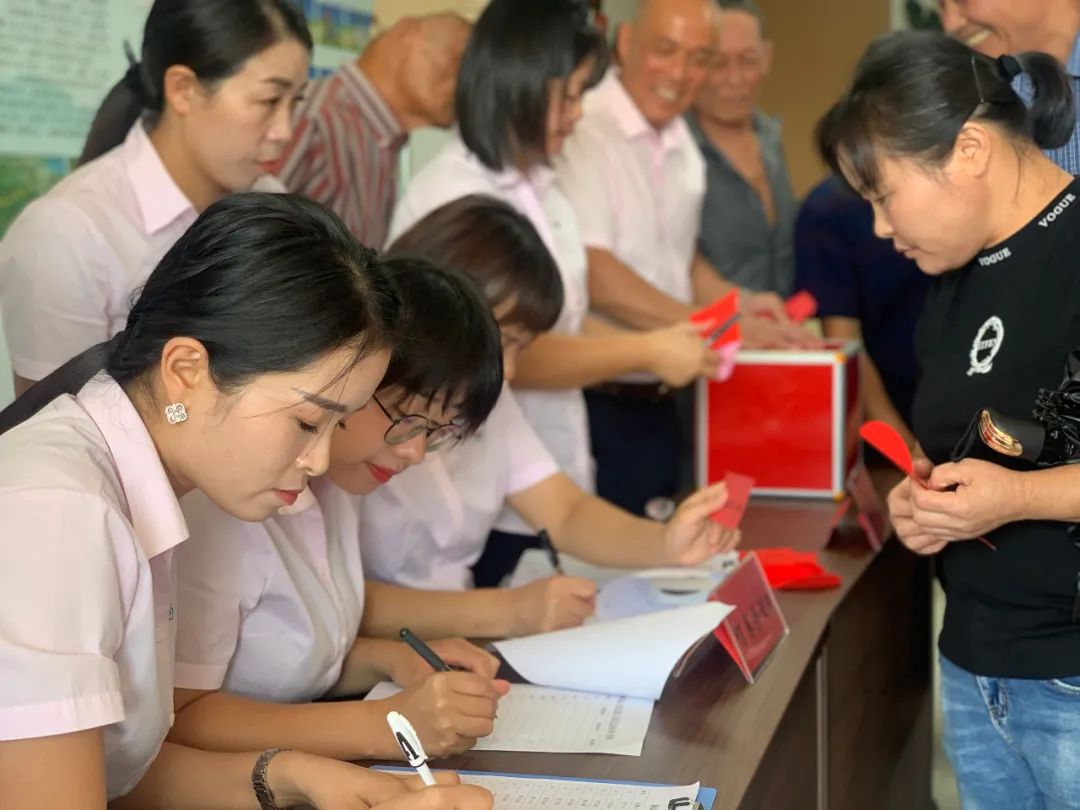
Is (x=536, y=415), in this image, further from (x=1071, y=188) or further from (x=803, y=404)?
(x=1071, y=188)

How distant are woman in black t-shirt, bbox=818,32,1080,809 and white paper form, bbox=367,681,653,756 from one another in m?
0.41

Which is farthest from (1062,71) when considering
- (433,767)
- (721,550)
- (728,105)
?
(728,105)

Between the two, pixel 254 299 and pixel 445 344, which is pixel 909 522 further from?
pixel 254 299

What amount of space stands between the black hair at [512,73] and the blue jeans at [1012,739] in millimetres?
1192

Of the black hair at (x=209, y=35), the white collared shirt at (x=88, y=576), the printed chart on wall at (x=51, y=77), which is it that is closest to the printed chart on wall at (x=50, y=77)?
the printed chart on wall at (x=51, y=77)

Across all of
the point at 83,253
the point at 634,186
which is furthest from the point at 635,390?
the point at 83,253

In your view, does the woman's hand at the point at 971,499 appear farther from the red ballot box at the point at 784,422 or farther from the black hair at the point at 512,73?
the black hair at the point at 512,73

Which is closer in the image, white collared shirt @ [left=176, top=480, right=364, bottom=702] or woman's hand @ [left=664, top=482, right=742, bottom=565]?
white collared shirt @ [left=176, top=480, right=364, bottom=702]

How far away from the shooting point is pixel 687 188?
2.98m

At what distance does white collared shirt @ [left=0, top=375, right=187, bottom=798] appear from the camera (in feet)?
2.97

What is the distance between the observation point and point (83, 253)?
5.36 ft

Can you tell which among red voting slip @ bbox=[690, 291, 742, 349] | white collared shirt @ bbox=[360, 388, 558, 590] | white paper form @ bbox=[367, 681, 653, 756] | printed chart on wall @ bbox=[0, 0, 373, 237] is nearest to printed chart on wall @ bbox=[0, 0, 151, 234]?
printed chart on wall @ bbox=[0, 0, 373, 237]

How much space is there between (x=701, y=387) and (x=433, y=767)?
1320mm

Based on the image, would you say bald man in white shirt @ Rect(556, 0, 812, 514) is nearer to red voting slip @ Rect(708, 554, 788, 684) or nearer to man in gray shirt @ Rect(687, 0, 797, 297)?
man in gray shirt @ Rect(687, 0, 797, 297)
